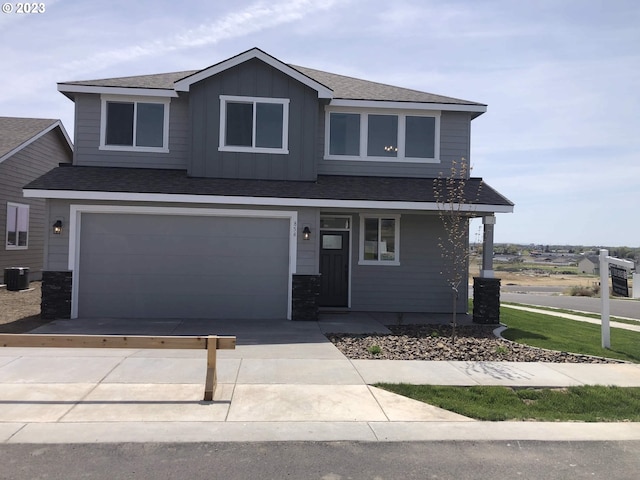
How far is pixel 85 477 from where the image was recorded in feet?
14.8

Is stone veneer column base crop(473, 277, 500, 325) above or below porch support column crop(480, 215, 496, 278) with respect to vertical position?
below

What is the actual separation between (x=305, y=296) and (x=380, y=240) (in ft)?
11.4

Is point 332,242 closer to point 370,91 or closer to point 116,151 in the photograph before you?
point 370,91

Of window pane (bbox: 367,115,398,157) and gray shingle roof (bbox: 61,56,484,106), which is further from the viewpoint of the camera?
window pane (bbox: 367,115,398,157)

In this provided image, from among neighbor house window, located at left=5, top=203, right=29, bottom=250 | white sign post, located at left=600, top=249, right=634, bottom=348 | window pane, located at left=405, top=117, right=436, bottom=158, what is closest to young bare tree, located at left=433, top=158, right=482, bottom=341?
window pane, located at left=405, top=117, right=436, bottom=158

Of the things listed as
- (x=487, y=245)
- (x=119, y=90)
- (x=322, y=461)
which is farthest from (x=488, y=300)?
(x=119, y=90)

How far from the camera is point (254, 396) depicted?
676 centimetres

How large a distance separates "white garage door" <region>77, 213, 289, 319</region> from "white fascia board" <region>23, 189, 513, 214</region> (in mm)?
728

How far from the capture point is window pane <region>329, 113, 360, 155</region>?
1477cm

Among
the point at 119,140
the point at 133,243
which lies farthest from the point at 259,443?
the point at 119,140

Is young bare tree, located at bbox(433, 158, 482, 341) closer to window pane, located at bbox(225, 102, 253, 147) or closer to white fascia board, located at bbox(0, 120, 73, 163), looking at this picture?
window pane, located at bbox(225, 102, 253, 147)

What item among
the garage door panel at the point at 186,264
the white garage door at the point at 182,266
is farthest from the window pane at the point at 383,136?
the garage door panel at the point at 186,264

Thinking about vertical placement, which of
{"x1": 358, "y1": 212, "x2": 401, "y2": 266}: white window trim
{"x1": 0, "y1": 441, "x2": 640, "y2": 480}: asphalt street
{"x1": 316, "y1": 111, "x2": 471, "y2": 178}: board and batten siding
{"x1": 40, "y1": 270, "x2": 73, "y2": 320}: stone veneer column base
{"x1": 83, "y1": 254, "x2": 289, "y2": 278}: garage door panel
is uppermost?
{"x1": 316, "y1": 111, "x2": 471, "y2": 178}: board and batten siding

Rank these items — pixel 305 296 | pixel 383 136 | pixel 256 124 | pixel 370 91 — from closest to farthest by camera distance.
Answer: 1. pixel 305 296
2. pixel 256 124
3. pixel 383 136
4. pixel 370 91
